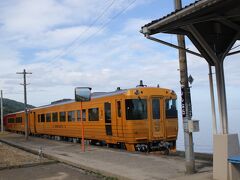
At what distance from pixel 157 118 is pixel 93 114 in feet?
14.2

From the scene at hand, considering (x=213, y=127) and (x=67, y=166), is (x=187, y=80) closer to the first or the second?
(x=213, y=127)

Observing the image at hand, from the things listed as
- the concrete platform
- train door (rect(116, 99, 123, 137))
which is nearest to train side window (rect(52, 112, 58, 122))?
train door (rect(116, 99, 123, 137))

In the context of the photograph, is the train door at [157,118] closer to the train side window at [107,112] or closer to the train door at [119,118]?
the train door at [119,118]

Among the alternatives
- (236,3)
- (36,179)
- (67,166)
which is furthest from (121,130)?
(236,3)

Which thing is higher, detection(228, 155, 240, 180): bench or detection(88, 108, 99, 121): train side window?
detection(88, 108, 99, 121): train side window

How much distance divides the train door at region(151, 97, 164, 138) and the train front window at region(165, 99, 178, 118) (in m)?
0.35

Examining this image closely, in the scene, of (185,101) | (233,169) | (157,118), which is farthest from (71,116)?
(233,169)

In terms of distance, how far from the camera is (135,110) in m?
19.3

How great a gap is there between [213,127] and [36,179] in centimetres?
514

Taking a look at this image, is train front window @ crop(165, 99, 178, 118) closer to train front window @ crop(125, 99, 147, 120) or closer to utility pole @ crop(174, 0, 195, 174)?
train front window @ crop(125, 99, 147, 120)

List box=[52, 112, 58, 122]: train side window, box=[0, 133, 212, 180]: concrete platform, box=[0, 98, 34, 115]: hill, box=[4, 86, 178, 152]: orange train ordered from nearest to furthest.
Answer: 1. box=[0, 133, 212, 180]: concrete platform
2. box=[4, 86, 178, 152]: orange train
3. box=[52, 112, 58, 122]: train side window
4. box=[0, 98, 34, 115]: hill

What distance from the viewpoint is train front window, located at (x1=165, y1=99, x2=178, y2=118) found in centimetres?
2008

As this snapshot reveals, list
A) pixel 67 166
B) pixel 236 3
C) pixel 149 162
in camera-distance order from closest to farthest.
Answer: pixel 236 3, pixel 149 162, pixel 67 166

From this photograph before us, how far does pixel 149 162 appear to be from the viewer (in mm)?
13945
